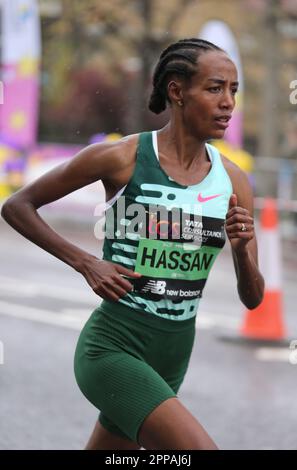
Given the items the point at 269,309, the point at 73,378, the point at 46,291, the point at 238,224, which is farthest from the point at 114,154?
the point at 46,291

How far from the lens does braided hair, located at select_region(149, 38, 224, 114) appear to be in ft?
12.3

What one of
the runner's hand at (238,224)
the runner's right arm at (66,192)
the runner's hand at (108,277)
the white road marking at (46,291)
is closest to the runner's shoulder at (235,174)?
the runner's hand at (238,224)

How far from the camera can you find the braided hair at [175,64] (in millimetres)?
3764

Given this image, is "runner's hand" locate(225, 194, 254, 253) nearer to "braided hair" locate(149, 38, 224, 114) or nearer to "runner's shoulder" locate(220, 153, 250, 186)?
"runner's shoulder" locate(220, 153, 250, 186)

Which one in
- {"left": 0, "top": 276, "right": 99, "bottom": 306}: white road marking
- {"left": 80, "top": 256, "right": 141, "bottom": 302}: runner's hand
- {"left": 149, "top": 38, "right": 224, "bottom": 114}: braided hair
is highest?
{"left": 149, "top": 38, "right": 224, "bottom": 114}: braided hair

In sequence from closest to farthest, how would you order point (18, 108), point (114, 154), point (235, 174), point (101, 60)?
1. point (114, 154)
2. point (235, 174)
3. point (18, 108)
4. point (101, 60)

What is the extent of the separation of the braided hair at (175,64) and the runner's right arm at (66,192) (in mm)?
264

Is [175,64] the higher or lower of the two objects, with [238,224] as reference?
higher

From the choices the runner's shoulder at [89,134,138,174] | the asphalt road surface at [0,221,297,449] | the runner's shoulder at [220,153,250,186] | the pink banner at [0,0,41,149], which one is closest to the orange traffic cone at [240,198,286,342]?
the asphalt road surface at [0,221,297,449]

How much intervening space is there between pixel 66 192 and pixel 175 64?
59 centimetres

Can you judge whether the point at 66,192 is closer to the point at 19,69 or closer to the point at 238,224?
the point at 238,224

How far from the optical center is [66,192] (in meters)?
3.81

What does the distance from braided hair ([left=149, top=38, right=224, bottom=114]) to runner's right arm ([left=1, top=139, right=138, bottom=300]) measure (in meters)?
0.26

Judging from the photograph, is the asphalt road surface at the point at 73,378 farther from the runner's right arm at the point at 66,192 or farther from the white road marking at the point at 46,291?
the runner's right arm at the point at 66,192
